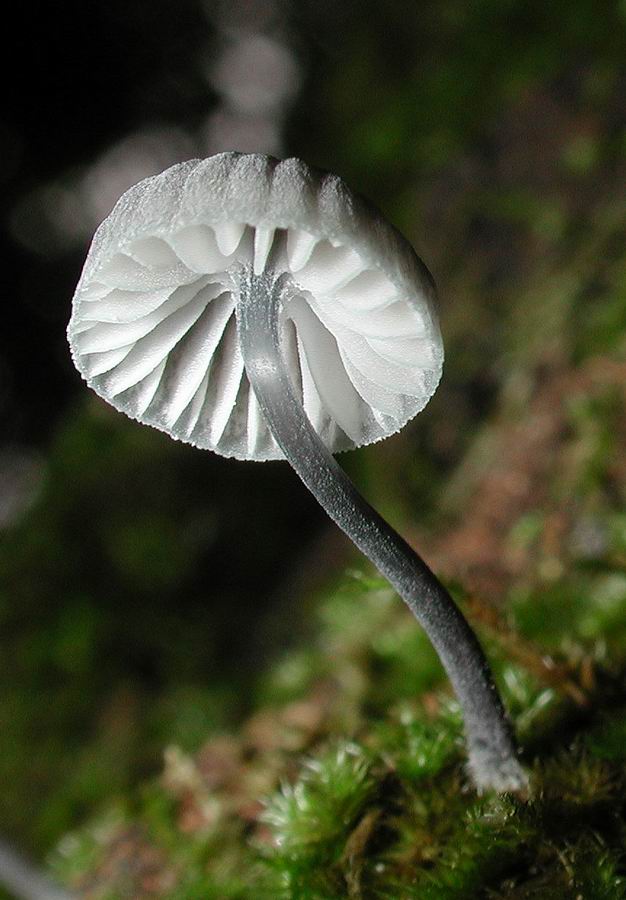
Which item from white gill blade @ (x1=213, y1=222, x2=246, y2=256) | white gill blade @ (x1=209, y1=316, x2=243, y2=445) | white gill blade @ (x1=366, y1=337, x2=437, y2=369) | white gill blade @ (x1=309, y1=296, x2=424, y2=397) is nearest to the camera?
white gill blade @ (x1=213, y1=222, x2=246, y2=256)

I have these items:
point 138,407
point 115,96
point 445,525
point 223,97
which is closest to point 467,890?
point 138,407

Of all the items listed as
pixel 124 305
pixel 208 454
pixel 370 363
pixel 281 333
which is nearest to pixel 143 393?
pixel 124 305

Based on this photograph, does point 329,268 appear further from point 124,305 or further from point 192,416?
point 192,416

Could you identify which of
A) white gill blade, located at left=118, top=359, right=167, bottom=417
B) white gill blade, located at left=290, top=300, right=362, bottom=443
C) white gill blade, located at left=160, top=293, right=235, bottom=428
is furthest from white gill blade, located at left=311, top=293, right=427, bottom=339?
white gill blade, located at left=118, top=359, right=167, bottom=417

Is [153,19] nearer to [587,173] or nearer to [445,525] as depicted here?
[587,173]

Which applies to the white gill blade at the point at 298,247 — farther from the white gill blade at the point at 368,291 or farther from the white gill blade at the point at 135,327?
the white gill blade at the point at 135,327

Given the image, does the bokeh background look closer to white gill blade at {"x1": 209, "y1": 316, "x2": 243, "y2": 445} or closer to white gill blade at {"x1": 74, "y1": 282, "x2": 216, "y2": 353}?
white gill blade at {"x1": 209, "y1": 316, "x2": 243, "y2": 445}

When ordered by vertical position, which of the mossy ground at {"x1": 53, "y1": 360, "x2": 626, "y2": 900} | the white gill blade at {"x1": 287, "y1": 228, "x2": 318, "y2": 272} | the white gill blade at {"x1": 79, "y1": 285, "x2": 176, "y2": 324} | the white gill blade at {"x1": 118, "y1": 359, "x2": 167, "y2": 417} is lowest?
the mossy ground at {"x1": 53, "y1": 360, "x2": 626, "y2": 900}
